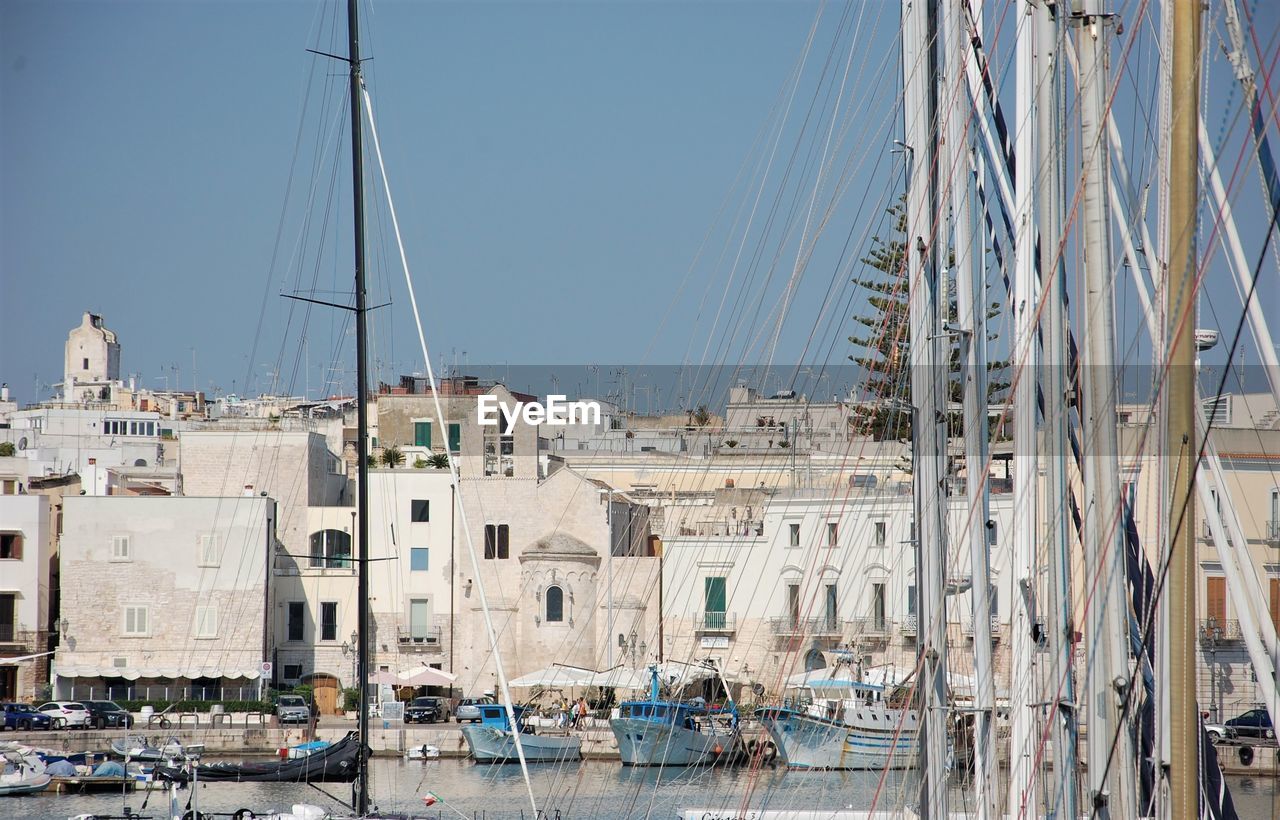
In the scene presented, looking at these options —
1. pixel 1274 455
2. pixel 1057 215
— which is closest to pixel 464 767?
pixel 1274 455

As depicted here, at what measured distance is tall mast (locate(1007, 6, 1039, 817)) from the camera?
13359 mm

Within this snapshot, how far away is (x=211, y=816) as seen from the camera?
93.4 feet

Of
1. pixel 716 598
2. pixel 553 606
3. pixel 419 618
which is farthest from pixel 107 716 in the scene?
pixel 716 598

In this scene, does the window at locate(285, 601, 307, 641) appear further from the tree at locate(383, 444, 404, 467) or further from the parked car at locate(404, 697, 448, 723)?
the tree at locate(383, 444, 404, 467)

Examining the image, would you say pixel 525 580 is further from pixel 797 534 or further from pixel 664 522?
pixel 797 534

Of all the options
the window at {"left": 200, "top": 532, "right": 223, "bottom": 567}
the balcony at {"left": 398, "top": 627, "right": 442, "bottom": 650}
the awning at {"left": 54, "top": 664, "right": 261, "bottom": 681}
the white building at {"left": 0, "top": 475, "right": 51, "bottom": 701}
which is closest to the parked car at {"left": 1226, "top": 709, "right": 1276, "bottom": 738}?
the balcony at {"left": 398, "top": 627, "right": 442, "bottom": 650}

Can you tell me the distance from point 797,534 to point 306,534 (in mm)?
15675

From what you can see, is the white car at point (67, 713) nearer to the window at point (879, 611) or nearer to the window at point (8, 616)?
the window at point (8, 616)

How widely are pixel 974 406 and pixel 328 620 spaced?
4063 cm

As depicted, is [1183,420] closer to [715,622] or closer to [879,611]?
[879,611]

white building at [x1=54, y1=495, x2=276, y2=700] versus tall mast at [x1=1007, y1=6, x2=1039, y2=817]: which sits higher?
tall mast at [x1=1007, y1=6, x2=1039, y2=817]

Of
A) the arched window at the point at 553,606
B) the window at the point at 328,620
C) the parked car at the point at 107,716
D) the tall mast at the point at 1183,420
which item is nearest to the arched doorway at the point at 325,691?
the window at the point at 328,620

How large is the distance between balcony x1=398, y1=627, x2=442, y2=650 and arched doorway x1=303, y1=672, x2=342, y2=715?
2419mm

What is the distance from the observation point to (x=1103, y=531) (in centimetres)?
1098
